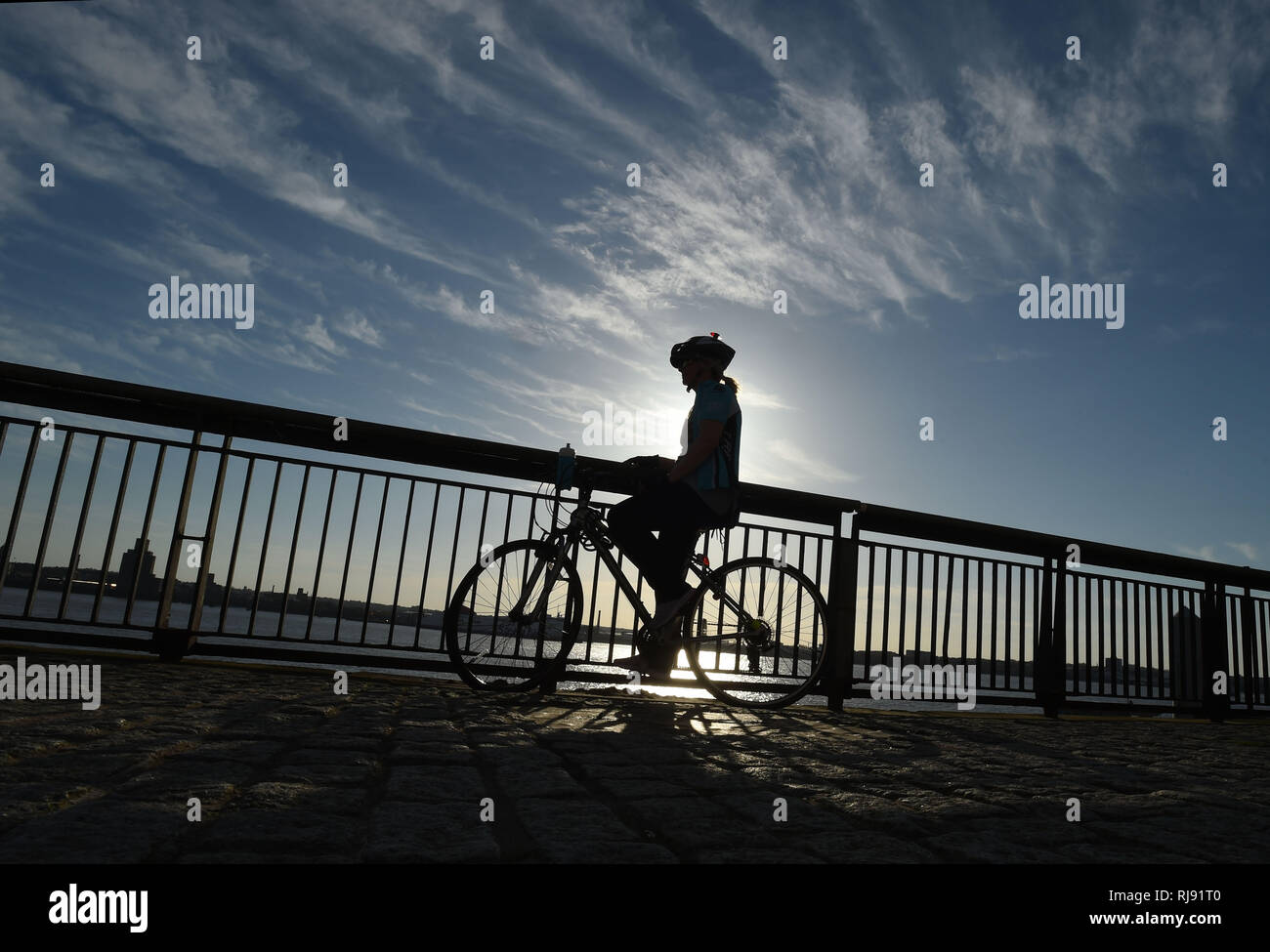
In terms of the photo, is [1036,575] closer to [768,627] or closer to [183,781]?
[768,627]

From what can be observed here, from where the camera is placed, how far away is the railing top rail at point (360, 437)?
4504 mm

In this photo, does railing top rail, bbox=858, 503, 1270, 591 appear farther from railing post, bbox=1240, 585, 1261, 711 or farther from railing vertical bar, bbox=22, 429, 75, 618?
railing vertical bar, bbox=22, 429, 75, 618

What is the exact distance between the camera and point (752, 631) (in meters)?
4.76

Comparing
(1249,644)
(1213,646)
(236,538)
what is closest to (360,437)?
(236,538)

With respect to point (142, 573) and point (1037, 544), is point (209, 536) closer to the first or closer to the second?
point (142, 573)

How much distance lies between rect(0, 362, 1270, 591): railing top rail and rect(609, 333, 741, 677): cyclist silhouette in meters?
0.48

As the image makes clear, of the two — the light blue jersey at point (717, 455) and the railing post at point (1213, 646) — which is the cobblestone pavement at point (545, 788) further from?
the railing post at point (1213, 646)

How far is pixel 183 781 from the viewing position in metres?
1.97

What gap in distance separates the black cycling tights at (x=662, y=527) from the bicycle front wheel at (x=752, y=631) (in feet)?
0.71

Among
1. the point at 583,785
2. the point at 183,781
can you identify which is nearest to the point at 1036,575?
the point at 583,785

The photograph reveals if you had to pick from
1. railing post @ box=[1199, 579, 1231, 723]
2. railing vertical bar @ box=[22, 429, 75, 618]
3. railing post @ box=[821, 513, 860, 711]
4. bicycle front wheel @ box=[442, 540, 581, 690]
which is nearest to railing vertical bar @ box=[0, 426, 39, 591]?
railing vertical bar @ box=[22, 429, 75, 618]

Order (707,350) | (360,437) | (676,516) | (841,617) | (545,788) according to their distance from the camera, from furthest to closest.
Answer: (841,617), (360,437), (707,350), (676,516), (545,788)

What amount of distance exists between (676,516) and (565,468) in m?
0.73
